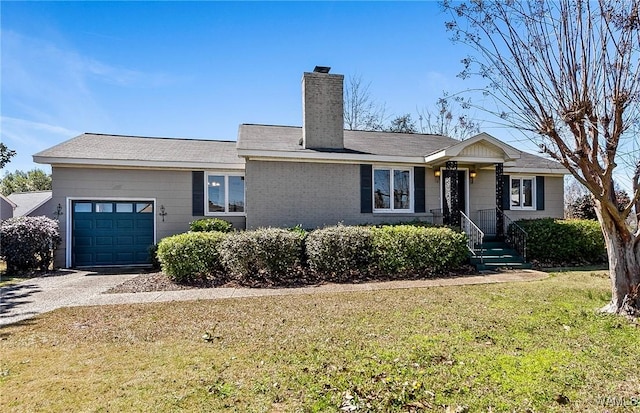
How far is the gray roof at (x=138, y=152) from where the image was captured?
11375mm

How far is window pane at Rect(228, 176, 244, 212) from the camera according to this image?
1259 cm

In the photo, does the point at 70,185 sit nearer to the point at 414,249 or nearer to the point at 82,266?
the point at 82,266

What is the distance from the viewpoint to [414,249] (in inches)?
364

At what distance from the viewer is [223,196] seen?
12.5 m

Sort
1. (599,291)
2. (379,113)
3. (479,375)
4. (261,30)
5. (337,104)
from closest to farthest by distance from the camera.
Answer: (479,375) → (599,291) → (261,30) → (337,104) → (379,113)

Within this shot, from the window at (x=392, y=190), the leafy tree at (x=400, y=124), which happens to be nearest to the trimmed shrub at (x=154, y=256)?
the window at (x=392, y=190)

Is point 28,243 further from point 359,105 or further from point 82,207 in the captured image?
point 359,105

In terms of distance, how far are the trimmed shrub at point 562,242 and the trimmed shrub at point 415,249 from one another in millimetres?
3391

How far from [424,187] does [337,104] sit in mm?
4337

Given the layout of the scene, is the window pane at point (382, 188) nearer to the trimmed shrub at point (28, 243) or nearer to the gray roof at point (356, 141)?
the gray roof at point (356, 141)

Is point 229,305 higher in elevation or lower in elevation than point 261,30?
lower

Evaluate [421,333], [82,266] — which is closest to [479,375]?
[421,333]

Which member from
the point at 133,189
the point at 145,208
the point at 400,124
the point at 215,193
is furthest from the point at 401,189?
the point at 400,124

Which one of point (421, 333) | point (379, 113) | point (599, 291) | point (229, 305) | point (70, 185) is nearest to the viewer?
point (421, 333)
